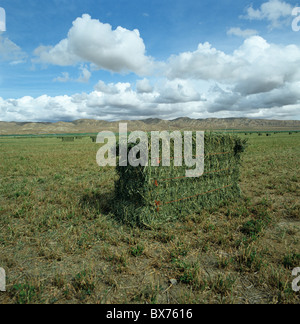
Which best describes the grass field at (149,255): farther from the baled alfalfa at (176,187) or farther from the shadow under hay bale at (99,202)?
the baled alfalfa at (176,187)

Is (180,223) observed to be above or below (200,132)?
below

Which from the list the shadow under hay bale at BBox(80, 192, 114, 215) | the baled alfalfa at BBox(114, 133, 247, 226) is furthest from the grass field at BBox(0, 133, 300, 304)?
the baled alfalfa at BBox(114, 133, 247, 226)

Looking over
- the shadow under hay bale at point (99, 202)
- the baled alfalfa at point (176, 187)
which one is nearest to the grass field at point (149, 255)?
the shadow under hay bale at point (99, 202)

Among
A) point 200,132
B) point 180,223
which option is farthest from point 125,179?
point 200,132

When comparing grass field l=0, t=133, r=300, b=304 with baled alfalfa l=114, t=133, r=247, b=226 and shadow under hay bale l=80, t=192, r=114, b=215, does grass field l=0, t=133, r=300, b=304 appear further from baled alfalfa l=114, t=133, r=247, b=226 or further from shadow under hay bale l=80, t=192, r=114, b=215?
baled alfalfa l=114, t=133, r=247, b=226

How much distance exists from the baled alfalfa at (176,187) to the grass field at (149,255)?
45 cm

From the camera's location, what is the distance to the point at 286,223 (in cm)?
645

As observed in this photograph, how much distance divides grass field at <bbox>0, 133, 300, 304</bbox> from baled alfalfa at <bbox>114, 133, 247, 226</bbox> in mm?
450

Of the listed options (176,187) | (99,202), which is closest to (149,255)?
(176,187)

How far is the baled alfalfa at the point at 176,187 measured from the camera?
6.44m

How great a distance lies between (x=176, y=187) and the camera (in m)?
7.04

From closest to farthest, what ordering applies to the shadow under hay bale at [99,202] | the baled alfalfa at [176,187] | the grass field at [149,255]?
the grass field at [149,255] → the baled alfalfa at [176,187] → the shadow under hay bale at [99,202]
